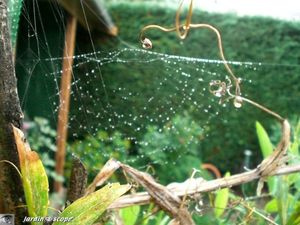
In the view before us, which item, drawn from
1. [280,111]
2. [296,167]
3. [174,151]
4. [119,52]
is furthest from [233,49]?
[296,167]

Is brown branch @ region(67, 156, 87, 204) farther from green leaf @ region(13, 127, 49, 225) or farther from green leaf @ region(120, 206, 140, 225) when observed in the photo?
green leaf @ region(120, 206, 140, 225)

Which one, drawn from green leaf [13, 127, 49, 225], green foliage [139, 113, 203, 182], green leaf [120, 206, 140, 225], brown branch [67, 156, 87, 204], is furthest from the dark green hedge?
green leaf [13, 127, 49, 225]

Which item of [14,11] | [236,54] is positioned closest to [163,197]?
[14,11]

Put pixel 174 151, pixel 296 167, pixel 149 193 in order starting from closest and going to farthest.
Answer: pixel 149 193, pixel 296 167, pixel 174 151

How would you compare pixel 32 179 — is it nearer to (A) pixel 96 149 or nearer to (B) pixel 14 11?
(B) pixel 14 11

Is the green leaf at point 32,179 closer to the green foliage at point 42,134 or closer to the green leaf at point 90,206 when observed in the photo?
the green leaf at point 90,206

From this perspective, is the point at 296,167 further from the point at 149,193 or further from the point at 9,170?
the point at 9,170
